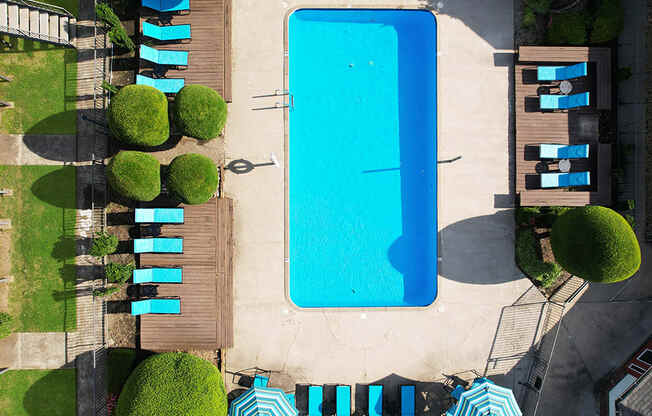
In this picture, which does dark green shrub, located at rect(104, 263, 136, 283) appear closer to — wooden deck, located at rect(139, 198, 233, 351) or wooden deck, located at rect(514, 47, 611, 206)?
wooden deck, located at rect(139, 198, 233, 351)

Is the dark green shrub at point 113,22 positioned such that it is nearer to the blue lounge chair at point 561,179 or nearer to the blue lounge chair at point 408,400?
the blue lounge chair at point 561,179

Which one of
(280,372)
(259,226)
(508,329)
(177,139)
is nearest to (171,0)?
(177,139)

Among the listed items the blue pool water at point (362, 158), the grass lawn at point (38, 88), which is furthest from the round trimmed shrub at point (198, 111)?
the grass lawn at point (38, 88)

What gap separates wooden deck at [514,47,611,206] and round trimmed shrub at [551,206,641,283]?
5.23ft

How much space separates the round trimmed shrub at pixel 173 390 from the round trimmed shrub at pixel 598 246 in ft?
41.2

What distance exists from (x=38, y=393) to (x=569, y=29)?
24.2 m

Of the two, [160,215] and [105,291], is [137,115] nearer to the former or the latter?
[160,215]

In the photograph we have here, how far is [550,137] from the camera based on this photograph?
44.6 feet

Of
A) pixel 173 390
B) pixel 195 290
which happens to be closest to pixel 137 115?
pixel 195 290

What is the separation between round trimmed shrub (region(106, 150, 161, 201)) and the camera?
11883 mm

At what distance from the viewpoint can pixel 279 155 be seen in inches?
548

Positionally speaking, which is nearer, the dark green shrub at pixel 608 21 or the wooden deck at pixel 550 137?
the dark green shrub at pixel 608 21

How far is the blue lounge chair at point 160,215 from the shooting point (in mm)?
12875

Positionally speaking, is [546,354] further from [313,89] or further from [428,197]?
[313,89]
